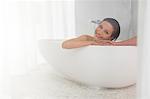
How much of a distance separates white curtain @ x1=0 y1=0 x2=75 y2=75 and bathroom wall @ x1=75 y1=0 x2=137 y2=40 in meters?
0.05

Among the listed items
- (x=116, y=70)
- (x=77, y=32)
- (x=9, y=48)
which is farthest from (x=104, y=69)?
(x=9, y=48)

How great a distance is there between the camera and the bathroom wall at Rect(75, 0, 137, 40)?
1001mm

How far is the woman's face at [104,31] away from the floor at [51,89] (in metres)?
0.22

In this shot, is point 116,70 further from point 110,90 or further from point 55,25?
point 55,25

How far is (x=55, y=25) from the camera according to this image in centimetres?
96

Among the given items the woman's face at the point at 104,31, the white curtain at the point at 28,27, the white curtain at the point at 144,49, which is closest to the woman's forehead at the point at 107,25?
the woman's face at the point at 104,31

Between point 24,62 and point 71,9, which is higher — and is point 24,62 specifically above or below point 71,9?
below

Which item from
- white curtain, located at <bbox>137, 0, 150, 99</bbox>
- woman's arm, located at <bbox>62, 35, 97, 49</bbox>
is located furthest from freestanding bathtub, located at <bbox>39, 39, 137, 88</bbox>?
white curtain, located at <bbox>137, 0, 150, 99</bbox>

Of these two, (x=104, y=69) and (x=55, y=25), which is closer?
(x=104, y=69)

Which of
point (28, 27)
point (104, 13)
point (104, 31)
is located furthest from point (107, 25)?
point (28, 27)

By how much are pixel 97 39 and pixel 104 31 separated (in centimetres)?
6

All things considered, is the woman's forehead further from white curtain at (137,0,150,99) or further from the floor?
white curtain at (137,0,150,99)

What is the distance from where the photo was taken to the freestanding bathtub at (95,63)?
2.68 feet

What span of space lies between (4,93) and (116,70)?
0.42 metres
